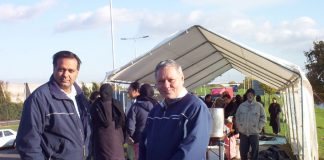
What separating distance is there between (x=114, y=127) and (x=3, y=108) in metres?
51.5

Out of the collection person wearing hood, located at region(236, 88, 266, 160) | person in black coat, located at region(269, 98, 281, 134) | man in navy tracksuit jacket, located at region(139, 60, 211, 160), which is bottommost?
person in black coat, located at region(269, 98, 281, 134)

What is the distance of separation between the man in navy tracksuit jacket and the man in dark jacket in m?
0.70

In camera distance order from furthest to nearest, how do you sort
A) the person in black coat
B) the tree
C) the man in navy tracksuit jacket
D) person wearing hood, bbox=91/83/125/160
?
the tree → the person in black coat → person wearing hood, bbox=91/83/125/160 → the man in navy tracksuit jacket

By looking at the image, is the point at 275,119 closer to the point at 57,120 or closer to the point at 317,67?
the point at 317,67

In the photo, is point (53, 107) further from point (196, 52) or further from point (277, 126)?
point (277, 126)

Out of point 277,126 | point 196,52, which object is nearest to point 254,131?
point 196,52

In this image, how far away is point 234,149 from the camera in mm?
11508

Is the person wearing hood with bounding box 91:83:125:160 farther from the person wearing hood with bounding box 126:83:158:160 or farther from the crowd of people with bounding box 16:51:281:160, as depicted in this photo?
the crowd of people with bounding box 16:51:281:160

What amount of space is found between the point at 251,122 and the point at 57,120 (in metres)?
6.70

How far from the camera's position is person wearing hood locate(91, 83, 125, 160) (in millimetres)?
6926

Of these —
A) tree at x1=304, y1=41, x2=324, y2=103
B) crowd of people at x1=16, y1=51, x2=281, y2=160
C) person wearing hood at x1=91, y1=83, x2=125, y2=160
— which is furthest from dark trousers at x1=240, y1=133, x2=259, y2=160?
tree at x1=304, y1=41, x2=324, y2=103

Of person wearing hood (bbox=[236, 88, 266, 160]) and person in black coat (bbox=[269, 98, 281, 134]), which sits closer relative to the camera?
person wearing hood (bbox=[236, 88, 266, 160])

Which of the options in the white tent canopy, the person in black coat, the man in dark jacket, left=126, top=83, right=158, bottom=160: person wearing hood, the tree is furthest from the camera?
the tree

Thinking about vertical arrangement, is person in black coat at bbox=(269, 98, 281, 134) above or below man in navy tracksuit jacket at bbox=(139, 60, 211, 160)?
below
